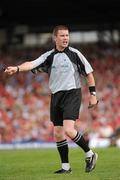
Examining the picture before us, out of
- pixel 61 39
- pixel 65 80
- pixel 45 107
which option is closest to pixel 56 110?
pixel 65 80

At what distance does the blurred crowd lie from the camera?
29.2 meters

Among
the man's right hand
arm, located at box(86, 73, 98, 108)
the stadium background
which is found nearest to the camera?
the man's right hand

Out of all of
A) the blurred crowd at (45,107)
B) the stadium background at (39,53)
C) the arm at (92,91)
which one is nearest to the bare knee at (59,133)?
the arm at (92,91)

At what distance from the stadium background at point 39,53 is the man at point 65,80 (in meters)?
15.0

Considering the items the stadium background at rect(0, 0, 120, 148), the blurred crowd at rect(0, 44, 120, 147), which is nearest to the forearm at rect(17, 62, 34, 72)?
the blurred crowd at rect(0, 44, 120, 147)

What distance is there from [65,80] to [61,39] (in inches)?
27.1

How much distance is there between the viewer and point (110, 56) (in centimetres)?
3634

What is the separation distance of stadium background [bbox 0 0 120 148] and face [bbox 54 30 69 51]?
49.9 feet

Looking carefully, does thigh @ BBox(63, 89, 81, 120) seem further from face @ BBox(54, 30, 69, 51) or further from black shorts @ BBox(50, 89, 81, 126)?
face @ BBox(54, 30, 69, 51)

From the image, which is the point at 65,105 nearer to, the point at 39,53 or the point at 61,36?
the point at 61,36

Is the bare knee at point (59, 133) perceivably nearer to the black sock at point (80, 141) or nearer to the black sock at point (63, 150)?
the black sock at point (63, 150)

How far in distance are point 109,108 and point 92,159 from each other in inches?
785

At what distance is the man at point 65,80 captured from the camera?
10992 mm

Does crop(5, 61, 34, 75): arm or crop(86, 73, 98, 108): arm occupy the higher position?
crop(5, 61, 34, 75): arm
